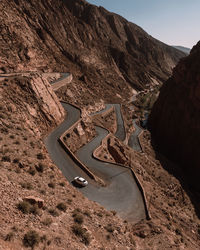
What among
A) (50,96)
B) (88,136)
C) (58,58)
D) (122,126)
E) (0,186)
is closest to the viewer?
(0,186)

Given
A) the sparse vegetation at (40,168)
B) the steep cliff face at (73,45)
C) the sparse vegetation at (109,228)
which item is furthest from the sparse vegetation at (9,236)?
the steep cliff face at (73,45)

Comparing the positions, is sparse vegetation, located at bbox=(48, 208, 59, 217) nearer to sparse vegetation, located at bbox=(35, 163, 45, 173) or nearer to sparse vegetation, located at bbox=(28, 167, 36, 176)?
sparse vegetation, located at bbox=(28, 167, 36, 176)

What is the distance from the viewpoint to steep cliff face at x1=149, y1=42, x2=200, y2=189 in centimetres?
4391

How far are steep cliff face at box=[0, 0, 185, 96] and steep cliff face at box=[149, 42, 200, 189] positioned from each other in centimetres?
2102

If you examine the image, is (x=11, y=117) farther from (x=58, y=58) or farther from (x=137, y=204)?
(x=58, y=58)

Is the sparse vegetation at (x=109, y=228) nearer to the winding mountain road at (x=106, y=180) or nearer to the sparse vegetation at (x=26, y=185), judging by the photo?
the winding mountain road at (x=106, y=180)

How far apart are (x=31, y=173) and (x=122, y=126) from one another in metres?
34.5

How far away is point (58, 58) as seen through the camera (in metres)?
57.8

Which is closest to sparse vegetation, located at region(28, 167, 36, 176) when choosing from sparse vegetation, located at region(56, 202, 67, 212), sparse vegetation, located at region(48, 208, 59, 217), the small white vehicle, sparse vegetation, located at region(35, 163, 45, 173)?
sparse vegetation, located at region(35, 163, 45, 173)

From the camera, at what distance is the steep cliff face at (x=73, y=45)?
43594mm

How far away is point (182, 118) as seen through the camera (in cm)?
4850

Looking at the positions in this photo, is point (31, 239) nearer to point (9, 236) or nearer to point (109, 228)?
point (9, 236)

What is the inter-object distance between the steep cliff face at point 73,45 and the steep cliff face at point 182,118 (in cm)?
2102

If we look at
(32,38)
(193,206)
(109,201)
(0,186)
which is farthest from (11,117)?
(32,38)
